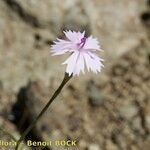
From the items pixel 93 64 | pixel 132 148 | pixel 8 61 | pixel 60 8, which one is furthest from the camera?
pixel 60 8

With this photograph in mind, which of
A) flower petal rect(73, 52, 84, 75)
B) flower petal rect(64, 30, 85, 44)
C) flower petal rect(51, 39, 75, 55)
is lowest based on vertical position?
flower petal rect(73, 52, 84, 75)

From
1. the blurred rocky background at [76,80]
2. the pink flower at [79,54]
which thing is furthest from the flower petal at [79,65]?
the blurred rocky background at [76,80]

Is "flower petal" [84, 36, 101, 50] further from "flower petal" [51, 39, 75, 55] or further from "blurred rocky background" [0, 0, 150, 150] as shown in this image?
"blurred rocky background" [0, 0, 150, 150]

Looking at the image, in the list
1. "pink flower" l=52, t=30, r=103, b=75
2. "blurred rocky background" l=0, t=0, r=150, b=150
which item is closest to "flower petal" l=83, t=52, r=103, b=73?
"pink flower" l=52, t=30, r=103, b=75

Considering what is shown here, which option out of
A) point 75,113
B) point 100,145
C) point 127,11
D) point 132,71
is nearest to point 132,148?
point 100,145

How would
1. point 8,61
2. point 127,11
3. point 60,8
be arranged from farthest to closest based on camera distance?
point 127,11 → point 60,8 → point 8,61

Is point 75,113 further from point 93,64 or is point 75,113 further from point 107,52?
point 93,64
